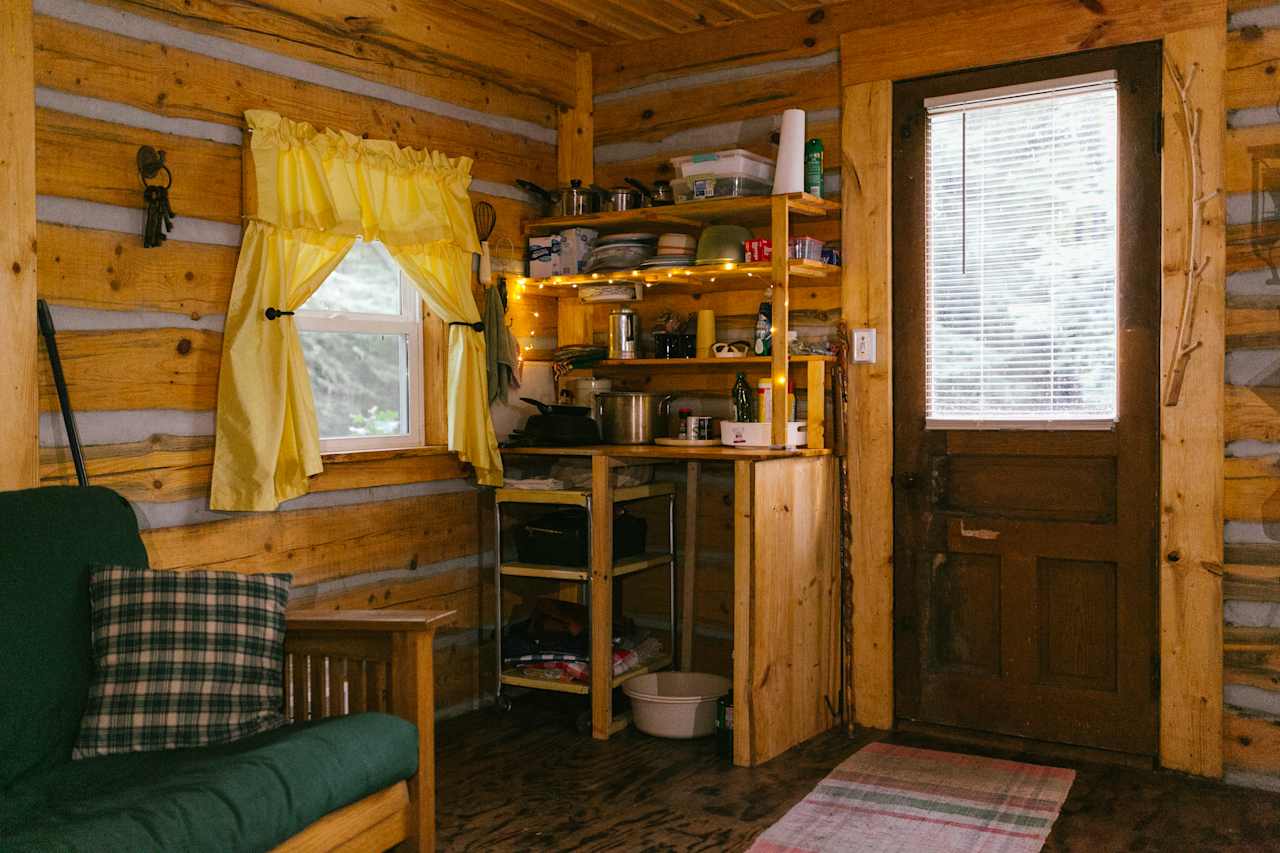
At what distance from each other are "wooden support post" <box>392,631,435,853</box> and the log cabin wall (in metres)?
0.99

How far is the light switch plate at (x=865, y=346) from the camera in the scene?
395 centimetres

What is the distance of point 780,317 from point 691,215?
0.57 metres

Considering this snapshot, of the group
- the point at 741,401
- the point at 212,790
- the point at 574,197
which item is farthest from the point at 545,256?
the point at 212,790

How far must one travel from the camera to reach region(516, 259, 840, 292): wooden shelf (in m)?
3.95

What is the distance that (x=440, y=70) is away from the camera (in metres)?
4.06

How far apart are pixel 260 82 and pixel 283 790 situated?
7.23ft

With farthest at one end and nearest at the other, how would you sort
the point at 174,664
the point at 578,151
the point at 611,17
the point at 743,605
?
1. the point at 578,151
2. the point at 611,17
3. the point at 743,605
4. the point at 174,664

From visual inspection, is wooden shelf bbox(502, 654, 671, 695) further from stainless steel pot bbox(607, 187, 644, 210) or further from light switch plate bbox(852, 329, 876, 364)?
stainless steel pot bbox(607, 187, 644, 210)

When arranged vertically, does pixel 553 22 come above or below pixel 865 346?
above

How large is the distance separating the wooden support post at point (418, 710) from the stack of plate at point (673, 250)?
6.47ft

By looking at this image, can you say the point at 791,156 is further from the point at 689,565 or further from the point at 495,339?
the point at 689,565

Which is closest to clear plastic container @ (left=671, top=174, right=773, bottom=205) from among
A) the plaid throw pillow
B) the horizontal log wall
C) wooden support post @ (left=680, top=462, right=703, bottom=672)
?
wooden support post @ (left=680, top=462, right=703, bottom=672)

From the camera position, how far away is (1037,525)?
3.68 meters

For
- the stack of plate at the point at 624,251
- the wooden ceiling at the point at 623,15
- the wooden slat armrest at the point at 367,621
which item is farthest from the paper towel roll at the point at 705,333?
the wooden slat armrest at the point at 367,621
